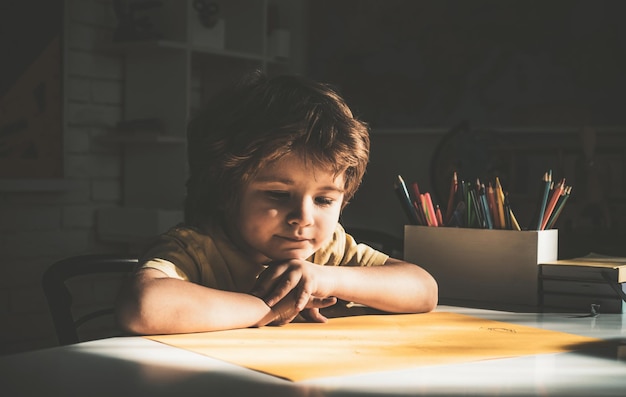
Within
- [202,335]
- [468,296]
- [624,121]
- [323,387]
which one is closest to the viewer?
[323,387]

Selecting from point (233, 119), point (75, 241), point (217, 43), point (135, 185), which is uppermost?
point (217, 43)

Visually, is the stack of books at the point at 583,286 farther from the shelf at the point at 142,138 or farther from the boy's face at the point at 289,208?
the shelf at the point at 142,138

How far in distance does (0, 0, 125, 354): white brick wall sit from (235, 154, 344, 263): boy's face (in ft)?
6.01

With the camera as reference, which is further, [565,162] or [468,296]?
[565,162]

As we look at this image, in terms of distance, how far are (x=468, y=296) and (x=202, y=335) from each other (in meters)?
0.61

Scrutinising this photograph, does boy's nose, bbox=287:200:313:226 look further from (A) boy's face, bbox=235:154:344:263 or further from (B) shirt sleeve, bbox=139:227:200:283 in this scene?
(B) shirt sleeve, bbox=139:227:200:283

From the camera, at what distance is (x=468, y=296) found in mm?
1482

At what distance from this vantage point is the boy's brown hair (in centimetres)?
123

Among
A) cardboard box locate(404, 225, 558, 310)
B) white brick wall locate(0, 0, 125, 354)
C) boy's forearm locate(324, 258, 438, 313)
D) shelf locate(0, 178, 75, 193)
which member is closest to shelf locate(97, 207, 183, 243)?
white brick wall locate(0, 0, 125, 354)

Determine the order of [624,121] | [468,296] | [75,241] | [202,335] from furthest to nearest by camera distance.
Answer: [75,241], [624,121], [468,296], [202,335]

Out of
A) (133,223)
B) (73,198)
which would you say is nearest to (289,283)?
(133,223)

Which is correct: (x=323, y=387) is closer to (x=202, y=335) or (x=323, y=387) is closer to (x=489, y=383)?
(x=489, y=383)

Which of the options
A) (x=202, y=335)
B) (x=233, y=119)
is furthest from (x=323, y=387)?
(x=233, y=119)

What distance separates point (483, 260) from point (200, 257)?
20.3 inches
